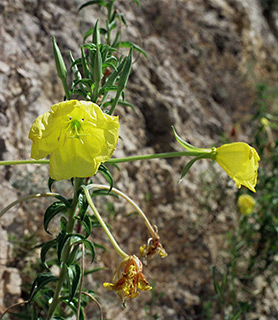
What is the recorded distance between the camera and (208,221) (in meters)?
3.73

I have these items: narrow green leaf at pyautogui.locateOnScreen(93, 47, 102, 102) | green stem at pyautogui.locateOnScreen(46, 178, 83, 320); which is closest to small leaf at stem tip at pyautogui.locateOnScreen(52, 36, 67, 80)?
narrow green leaf at pyautogui.locateOnScreen(93, 47, 102, 102)

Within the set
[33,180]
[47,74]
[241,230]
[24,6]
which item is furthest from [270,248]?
[24,6]

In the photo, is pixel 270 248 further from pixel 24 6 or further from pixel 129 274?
pixel 24 6

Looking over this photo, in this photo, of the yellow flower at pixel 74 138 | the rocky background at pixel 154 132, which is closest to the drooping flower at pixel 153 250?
the yellow flower at pixel 74 138

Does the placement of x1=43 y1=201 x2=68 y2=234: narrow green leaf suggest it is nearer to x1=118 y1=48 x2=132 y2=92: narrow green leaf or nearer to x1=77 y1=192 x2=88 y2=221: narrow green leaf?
x1=77 y1=192 x2=88 y2=221: narrow green leaf

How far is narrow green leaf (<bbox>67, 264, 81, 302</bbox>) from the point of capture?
1.64 meters

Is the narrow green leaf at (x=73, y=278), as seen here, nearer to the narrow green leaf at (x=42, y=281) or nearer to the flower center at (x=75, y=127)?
the narrow green leaf at (x=42, y=281)

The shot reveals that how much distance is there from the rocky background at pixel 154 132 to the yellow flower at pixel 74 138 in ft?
2.96

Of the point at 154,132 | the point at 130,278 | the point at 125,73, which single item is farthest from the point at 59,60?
the point at 154,132

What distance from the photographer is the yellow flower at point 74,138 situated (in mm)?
1375

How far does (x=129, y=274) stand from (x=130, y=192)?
76.4 inches

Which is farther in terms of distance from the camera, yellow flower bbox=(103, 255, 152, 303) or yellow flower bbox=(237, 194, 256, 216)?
yellow flower bbox=(237, 194, 256, 216)

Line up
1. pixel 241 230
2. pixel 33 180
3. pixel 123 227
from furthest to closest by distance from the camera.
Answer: pixel 241 230
pixel 123 227
pixel 33 180

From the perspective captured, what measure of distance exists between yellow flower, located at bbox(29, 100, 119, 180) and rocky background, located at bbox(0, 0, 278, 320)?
35.5 inches
